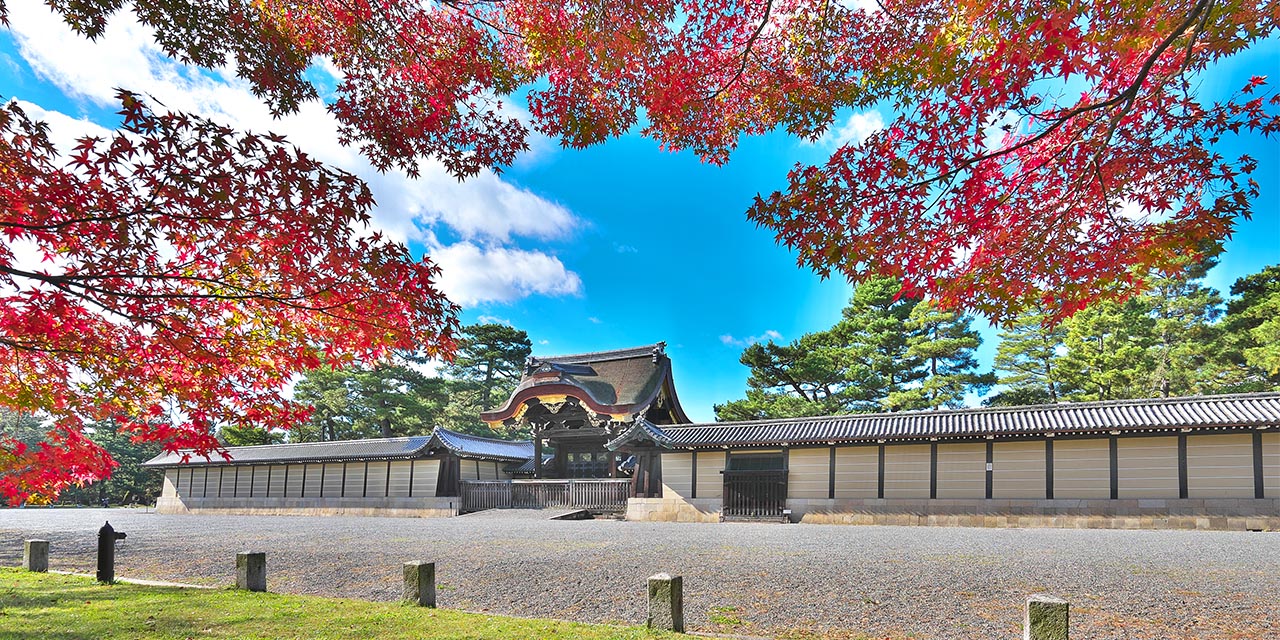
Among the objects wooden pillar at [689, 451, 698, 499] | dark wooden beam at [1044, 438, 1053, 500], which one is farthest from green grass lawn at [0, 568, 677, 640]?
dark wooden beam at [1044, 438, 1053, 500]

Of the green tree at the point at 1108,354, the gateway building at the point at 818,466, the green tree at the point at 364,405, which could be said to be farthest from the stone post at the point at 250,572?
the green tree at the point at 364,405

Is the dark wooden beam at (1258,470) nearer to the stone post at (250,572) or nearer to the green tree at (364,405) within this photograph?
the stone post at (250,572)

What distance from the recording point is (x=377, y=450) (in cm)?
2383

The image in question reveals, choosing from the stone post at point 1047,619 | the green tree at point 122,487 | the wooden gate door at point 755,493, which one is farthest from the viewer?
the green tree at point 122,487

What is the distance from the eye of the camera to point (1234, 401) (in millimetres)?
13805

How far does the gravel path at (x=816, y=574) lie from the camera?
474 centimetres

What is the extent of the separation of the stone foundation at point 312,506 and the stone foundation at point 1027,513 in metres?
7.86

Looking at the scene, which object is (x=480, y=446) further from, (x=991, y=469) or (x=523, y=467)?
(x=991, y=469)

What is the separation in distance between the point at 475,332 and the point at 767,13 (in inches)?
1379

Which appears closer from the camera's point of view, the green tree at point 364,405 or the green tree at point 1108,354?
the green tree at point 1108,354

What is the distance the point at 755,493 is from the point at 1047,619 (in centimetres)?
1419

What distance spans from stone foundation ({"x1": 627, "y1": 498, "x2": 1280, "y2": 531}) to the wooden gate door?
33cm

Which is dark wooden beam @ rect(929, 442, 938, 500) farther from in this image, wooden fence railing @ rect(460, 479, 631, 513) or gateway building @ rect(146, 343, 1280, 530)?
wooden fence railing @ rect(460, 479, 631, 513)

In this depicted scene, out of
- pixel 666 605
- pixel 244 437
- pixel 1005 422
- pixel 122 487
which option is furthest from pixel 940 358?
pixel 122 487
